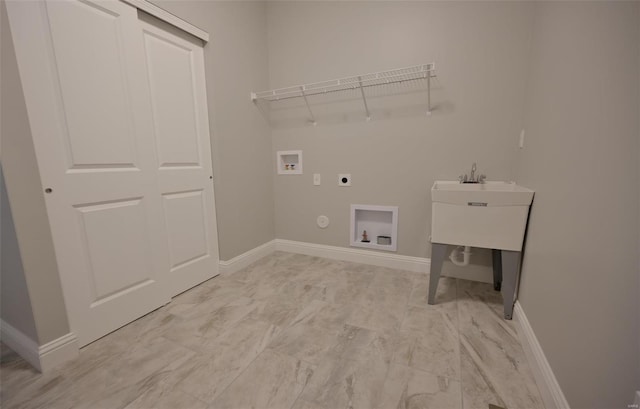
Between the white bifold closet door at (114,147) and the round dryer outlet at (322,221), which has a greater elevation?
the white bifold closet door at (114,147)

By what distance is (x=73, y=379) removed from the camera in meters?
1.12

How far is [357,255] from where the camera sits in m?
2.41

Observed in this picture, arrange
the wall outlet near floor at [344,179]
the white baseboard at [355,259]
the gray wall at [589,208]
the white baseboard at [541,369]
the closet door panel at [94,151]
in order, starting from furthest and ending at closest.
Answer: the wall outlet near floor at [344,179]
the white baseboard at [355,259]
the closet door panel at [94,151]
the white baseboard at [541,369]
the gray wall at [589,208]

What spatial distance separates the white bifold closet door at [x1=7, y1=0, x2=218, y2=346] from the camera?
1.15 meters

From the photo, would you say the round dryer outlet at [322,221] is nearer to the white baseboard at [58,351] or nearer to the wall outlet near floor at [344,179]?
the wall outlet near floor at [344,179]

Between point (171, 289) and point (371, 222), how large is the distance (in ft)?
5.66

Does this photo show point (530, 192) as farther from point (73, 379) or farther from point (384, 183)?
point (73, 379)

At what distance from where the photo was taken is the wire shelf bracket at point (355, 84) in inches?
74.5

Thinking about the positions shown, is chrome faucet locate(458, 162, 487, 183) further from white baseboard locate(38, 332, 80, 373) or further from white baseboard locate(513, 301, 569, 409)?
white baseboard locate(38, 332, 80, 373)

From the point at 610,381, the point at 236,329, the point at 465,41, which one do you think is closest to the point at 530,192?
the point at 610,381

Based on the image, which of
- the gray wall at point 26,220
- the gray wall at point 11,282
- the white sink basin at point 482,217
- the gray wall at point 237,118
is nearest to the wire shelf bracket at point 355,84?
the gray wall at point 237,118

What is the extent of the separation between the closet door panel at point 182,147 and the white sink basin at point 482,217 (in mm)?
1697

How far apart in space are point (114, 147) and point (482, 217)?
2156 mm

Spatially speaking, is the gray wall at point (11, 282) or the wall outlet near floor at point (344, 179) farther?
the wall outlet near floor at point (344, 179)
